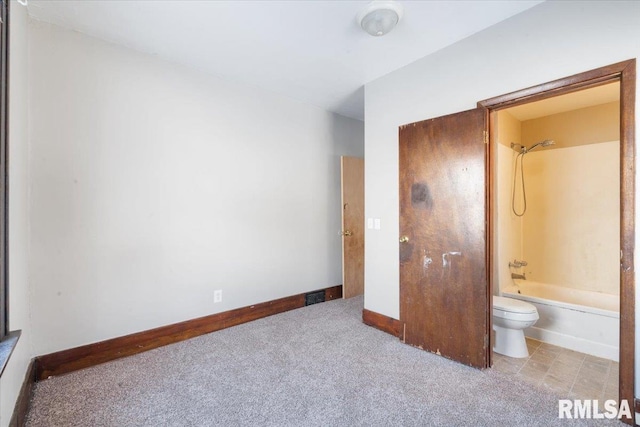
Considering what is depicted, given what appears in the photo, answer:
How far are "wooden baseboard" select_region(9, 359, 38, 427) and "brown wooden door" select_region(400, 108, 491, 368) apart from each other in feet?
8.33

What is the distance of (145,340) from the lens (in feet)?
7.73

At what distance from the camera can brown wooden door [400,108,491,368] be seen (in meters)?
2.08

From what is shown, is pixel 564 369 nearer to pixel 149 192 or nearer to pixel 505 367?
pixel 505 367

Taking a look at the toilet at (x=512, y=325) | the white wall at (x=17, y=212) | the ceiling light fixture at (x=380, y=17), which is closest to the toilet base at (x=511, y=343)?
the toilet at (x=512, y=325)

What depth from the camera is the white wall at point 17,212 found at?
1481 mm

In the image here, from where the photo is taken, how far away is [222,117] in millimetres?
2865

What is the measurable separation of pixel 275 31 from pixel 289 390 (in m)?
2.55

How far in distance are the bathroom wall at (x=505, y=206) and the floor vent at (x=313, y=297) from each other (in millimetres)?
2008

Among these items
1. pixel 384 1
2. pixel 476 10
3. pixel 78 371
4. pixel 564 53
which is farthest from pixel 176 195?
pixel 564 53

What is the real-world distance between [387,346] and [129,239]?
237 cm

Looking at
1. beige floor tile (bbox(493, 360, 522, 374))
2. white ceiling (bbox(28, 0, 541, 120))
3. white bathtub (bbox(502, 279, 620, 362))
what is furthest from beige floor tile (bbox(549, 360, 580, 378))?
white ceiling (bbox(28, 0, 541, 120))

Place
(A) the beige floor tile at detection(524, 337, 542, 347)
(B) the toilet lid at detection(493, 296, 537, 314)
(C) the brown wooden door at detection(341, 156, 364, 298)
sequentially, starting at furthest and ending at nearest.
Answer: (C) the brown wooden door at detection(341, 156, 364, 298) < (A) the beige floor tile at detection(524, 337, 542, 347) < (B) the toilet lid at detection(493, 296, 537, 314)

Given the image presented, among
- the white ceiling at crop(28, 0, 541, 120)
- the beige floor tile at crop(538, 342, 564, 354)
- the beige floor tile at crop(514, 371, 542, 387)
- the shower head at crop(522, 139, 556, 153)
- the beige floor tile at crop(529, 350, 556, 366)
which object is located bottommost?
the beige floor tile at crop(538, 342, 564, 354)

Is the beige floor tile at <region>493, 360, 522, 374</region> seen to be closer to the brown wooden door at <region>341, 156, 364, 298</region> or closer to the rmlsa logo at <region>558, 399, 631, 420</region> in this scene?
the rmlsa logo at <region>558, 399, 631, 420</region>
